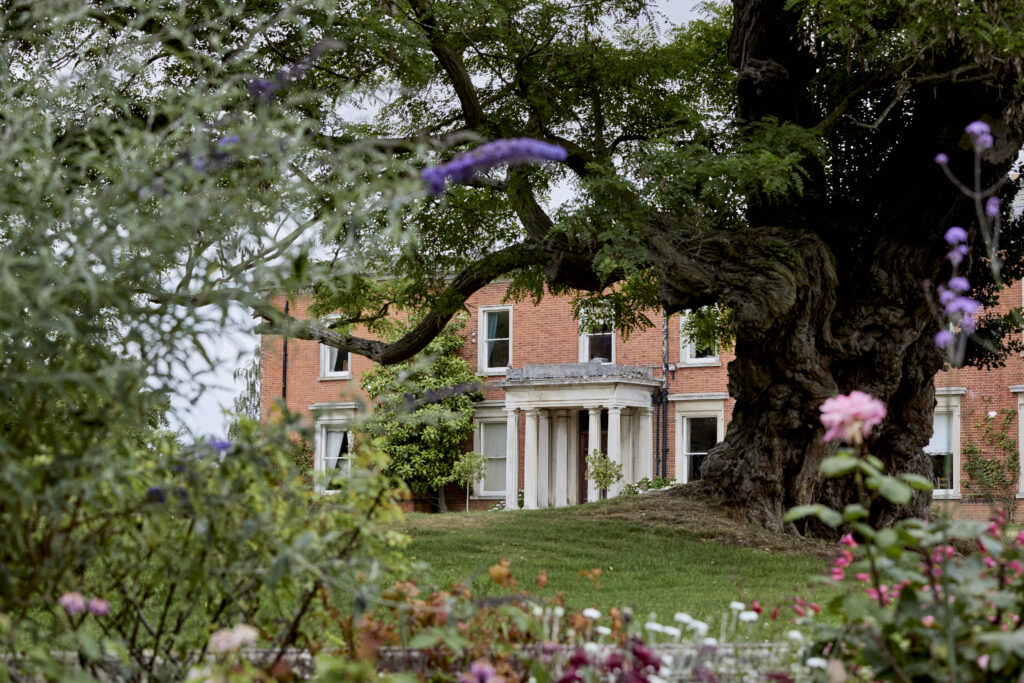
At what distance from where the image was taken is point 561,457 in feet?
106

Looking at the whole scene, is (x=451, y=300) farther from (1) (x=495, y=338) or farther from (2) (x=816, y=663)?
(1) (x=495, y=338)

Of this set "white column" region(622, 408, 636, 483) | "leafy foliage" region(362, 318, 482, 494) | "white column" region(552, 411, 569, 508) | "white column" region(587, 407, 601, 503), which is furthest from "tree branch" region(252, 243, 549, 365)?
"white column" region(552, 411, 569, 508)

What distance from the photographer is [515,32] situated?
41.9 ft

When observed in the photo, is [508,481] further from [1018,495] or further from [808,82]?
[808,82]

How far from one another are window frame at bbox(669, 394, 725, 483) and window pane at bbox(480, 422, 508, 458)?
547 centimetres

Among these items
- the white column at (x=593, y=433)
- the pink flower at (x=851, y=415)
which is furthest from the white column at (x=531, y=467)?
the pink flower at (x=851, y=415)

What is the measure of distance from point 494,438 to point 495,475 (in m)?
1.16

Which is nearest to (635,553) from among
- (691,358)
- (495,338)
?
(691,358)

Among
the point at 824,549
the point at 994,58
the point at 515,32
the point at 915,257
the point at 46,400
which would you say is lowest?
the point at 824,549

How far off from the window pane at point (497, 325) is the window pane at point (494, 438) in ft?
8.83

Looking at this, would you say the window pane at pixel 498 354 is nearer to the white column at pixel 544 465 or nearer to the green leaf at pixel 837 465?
the white column at pixel 544 465

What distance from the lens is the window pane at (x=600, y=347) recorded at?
32.4m

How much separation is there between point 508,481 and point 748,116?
1963 centimetres

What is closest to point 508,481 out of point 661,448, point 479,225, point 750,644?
point 661,448
